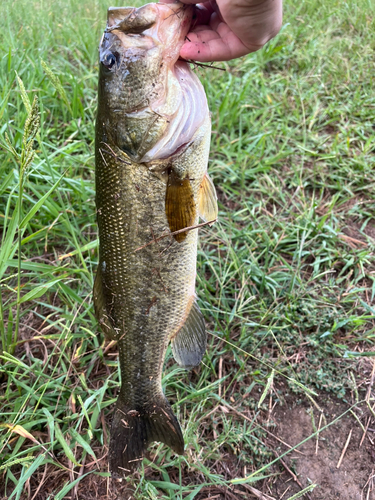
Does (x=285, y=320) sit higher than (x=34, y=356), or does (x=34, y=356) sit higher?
(x=285, y=320)

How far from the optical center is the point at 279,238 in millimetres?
2754

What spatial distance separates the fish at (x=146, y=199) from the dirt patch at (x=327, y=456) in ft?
2.35

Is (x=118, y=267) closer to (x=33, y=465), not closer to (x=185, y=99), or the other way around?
(x=185, y=99)

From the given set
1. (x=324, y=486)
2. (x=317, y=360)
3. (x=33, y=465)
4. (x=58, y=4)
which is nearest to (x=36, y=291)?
(x=33, y=465)

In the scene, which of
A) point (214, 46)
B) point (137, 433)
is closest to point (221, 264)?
point (137, 433)

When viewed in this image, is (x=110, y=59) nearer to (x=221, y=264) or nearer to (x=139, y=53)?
(x=139, y=53)

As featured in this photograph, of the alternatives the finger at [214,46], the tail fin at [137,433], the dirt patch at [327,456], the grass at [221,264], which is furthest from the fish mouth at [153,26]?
the dirt patch at [327,456]

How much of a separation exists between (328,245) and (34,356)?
2.25 metres

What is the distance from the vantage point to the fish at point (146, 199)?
159 centimetres

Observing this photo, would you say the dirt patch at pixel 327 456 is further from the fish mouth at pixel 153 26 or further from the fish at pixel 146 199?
the fish mouth at pixel 153 26

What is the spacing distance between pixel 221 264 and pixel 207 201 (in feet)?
3.16

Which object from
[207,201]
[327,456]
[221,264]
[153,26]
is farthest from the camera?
[221,264]

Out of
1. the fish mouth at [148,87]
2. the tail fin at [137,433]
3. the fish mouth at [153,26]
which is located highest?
the fish mouth at [153,26]

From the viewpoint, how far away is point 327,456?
2.07 meters
